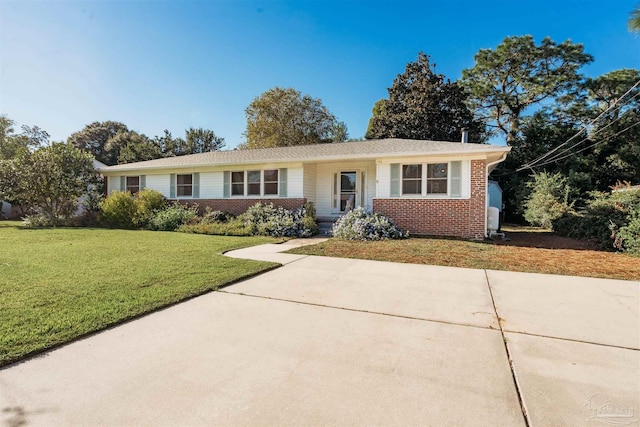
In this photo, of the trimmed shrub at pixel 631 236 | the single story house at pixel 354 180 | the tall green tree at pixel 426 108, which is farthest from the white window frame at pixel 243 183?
the tall green tree at pixel 426 108

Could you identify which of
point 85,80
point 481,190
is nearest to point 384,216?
point 481,190

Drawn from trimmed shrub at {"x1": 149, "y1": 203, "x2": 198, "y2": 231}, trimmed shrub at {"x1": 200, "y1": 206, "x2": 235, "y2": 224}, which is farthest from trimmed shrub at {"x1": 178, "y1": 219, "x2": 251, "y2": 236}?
trimmed shrub at {"x1": 149, "y1": 203, "x2": 198, "y2": 231}

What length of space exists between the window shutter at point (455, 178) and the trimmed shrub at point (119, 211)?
41.4ft

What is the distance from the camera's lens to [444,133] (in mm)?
22719

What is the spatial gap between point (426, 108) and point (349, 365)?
74.2 ft

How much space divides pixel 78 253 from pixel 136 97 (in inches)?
345

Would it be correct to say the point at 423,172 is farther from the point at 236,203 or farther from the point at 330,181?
the point at 236,203

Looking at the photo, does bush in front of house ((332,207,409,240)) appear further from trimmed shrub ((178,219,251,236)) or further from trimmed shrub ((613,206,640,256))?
trimmed shrub ((613,206,640,256))

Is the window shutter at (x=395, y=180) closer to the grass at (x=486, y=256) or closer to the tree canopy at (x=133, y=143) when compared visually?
the grass at (x=486, y=256)

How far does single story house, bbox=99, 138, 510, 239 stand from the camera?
10.2 meters

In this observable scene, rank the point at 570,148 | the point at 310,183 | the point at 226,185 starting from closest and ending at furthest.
→ 1. the point at 310,183
2. the point at 226,185
3. the point at 570,148

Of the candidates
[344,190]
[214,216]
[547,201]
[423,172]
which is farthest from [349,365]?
[547,201]

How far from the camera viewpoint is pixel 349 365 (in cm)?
256

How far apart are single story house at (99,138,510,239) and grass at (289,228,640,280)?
4.87 feet
